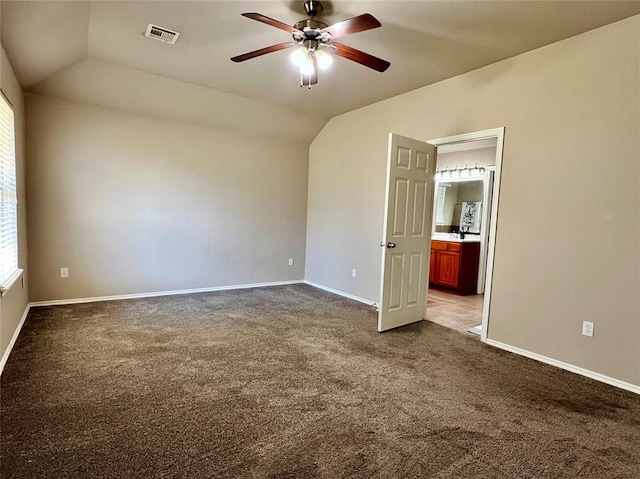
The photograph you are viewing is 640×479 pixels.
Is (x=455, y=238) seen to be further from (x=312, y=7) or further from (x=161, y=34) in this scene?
(x=161, y=34)

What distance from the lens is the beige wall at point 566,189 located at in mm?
2539

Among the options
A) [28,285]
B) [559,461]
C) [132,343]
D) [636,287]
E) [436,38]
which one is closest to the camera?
[559,461]

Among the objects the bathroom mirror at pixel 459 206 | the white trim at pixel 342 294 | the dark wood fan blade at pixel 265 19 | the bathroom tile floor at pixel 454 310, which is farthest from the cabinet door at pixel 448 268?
the dark wood fan blade at pixel 265 19

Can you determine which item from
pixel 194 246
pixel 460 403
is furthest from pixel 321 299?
A: pixel 460 403

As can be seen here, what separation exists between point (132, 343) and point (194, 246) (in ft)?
6.82

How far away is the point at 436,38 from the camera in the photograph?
2.84 meters

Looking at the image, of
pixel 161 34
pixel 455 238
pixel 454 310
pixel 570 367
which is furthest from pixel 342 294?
pixel 161 34

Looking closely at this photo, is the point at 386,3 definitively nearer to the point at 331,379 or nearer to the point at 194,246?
the point at 331,379

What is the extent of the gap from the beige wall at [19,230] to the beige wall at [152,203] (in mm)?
273

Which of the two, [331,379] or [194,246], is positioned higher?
[194,246]

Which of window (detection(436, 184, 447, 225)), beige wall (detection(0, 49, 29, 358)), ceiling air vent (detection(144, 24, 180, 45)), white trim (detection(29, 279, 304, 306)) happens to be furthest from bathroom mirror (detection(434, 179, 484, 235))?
beige wall (detection(0, 49, 29, 358))

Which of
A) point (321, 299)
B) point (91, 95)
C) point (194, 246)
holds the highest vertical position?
point (91, 95)

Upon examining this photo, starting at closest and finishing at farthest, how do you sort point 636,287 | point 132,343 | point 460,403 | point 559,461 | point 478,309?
point 559,461
point 460,403
point 636,287
point 132,343
point 478,309

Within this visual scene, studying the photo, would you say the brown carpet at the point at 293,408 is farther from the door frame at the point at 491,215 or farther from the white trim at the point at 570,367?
the door frame at the point at 491,215
